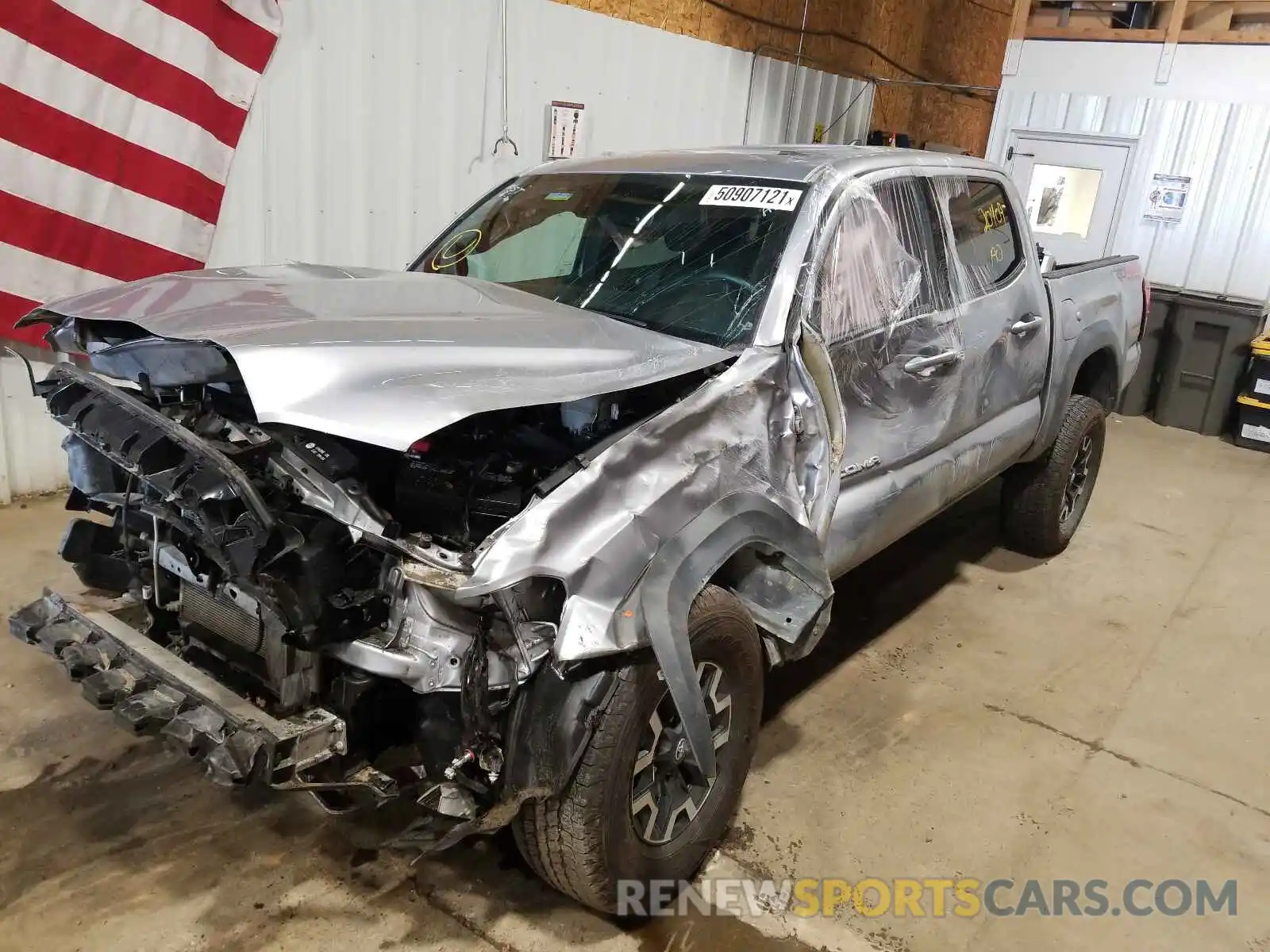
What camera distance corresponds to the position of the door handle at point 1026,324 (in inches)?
142

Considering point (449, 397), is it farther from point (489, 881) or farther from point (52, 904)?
point (52, 904)

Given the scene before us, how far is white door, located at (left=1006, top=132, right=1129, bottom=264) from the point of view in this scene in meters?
8.09

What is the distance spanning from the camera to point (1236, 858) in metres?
2.69

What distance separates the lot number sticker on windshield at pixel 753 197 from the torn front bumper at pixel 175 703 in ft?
6.10

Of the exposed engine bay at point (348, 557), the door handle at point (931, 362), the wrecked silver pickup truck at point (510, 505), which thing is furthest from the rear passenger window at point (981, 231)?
the exposed engine bay at point (348, 557)

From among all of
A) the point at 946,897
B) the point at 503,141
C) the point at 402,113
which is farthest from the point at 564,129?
the point at 946,897

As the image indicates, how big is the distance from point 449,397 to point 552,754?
2.51ft

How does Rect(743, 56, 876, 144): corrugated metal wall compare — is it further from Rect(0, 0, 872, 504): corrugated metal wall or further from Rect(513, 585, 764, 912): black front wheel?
Rect(513, 585, 764, 912): black front wheel

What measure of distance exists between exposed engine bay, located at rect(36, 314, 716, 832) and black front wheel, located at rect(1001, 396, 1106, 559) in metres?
2.84

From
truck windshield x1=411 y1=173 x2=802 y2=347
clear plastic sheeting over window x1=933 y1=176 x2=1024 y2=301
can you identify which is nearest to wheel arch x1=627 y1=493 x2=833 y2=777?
truck windshield x1=411 y1=173 x2=802 y2=347

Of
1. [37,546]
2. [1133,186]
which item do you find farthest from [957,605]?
[1133,186]

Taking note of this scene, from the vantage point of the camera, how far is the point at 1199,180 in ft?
25.2

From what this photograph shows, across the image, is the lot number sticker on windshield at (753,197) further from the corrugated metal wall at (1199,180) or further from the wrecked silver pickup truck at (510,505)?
the corrugated metal wall at (1199,180)

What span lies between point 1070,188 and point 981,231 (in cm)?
568
